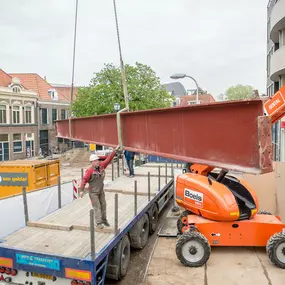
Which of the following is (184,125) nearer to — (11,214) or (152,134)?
(152,134)

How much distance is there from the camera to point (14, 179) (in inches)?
486

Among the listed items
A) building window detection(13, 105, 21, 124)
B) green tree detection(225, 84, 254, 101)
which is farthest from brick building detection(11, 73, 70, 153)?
green tree detection(225, 84, 254, 101)

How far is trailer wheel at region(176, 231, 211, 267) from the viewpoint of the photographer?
7539 millimetres

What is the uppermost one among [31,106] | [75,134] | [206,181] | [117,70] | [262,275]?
[117,70]

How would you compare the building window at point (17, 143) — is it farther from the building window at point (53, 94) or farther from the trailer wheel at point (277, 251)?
the trailer wheel at point (277, 251)

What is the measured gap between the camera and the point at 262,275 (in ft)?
23.5

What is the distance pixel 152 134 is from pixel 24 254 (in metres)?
3.09

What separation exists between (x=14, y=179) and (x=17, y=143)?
27.0 metres

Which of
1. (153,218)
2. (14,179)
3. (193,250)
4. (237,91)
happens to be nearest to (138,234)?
(193,250)

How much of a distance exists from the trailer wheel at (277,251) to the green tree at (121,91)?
23.6 m

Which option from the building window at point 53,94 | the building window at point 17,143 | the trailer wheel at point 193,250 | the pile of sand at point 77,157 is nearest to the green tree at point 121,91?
the pile of sand at point 77,157

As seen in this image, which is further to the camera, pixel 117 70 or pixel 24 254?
pixel 117 70

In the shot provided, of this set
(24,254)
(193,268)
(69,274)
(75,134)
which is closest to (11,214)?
(75,134)

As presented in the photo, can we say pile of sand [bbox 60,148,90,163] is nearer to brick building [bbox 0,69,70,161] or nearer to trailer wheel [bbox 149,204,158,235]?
brick building [bbox 0,69,70,161]
